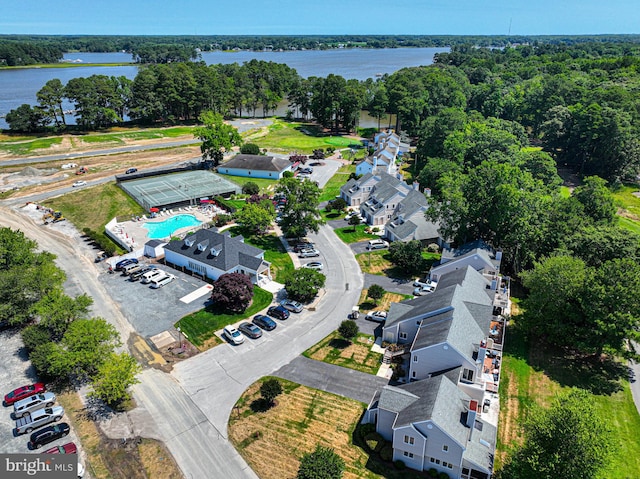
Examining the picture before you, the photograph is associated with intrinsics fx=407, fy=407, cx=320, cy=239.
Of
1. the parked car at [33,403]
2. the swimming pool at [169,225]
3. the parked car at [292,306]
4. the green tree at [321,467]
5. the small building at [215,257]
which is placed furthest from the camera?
the swimming pool at [169,225]

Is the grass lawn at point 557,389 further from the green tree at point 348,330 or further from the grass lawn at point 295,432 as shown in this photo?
the green tree at point 348,330

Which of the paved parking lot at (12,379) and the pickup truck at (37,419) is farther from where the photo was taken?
the pickup truck at (37,419)

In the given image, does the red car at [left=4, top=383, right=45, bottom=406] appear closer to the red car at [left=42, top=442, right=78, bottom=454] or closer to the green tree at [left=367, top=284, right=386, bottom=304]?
the red car at [left=42, top=442, right=78, bottom=454]

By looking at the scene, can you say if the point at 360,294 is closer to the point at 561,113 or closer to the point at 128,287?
the point at 128,287

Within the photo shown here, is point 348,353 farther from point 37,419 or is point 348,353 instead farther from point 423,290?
point 37,419

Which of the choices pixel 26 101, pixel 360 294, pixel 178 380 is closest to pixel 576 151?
pixel 360 294

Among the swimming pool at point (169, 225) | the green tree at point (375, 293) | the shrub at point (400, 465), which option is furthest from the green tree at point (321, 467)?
the swimming pool at point (169, 225)
